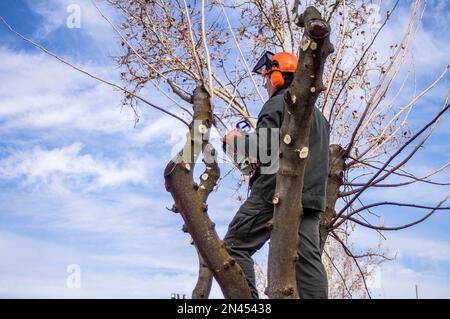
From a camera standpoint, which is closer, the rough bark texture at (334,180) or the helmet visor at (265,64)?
the helmet visor at (265,64)

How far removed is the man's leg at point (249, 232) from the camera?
3617 mm

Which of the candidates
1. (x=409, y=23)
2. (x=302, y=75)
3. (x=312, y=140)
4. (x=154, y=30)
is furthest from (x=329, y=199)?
(x=154, y=30)

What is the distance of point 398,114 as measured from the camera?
5984mm

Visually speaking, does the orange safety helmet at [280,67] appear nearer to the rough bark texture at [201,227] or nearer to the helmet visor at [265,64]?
the helmet visor at [265,64]

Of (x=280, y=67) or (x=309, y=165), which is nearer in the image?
(x=309, y=165)

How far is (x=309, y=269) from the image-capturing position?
3.40 meters

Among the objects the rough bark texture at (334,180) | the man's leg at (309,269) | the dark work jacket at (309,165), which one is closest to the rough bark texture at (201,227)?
the man's leg at (309,269)

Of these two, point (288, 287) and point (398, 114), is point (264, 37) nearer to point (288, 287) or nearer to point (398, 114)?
point (398, 114)

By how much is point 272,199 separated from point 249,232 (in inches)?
12.0

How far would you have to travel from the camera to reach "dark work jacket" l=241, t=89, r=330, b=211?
3445 mm

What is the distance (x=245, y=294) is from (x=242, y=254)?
497mm

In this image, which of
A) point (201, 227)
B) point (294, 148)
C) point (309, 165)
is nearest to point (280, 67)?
point (309, 165)

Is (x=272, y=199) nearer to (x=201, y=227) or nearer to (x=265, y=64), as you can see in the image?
(x=201, y=227)
